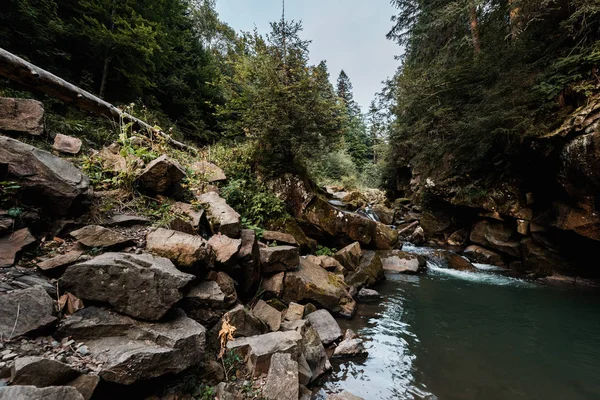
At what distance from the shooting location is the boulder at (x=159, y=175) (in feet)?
13.9

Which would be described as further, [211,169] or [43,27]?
[43,27]

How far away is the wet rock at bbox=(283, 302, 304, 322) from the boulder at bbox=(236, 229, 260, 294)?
80 cm

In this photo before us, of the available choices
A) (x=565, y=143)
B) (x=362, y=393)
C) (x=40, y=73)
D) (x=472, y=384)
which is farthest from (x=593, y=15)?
(x=40, y=73)

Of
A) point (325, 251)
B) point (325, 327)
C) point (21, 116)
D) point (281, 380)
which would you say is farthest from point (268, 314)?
point (21, 116)

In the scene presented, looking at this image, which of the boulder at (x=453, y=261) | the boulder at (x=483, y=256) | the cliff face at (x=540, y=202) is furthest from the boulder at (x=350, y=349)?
the boulder at (x=483, y=256)

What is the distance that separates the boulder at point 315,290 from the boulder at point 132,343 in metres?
2.79

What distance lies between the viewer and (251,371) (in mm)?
2963

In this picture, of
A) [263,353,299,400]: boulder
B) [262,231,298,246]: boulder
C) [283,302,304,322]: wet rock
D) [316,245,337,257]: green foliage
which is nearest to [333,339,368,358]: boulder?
[283,302,304,322]: wet rock

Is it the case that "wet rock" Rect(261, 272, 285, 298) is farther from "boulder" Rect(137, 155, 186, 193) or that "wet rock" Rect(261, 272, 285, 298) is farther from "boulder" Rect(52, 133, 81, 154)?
"boulder" Rect(52, 133, 81, 154)

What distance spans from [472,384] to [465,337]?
1.43 meters

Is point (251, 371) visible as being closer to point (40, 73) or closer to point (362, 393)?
point (362, 393)

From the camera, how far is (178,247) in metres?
3.29

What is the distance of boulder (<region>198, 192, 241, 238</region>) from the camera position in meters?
4.57

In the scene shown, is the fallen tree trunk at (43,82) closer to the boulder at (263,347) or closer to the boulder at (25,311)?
the boulder at (25,311)
